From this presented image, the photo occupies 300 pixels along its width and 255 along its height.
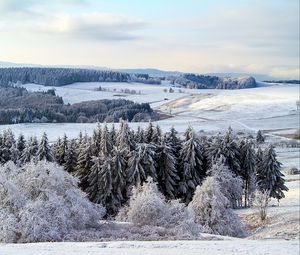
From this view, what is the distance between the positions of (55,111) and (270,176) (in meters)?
119

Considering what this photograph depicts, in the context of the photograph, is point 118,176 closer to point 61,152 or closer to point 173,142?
point 173,142

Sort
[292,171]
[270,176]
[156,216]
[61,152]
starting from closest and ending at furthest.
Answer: [156,216], [61,152], [270,176], [292,171]

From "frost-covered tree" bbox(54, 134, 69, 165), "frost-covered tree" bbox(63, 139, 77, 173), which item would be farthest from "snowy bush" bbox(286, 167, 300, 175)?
"frost-covered tree" bbox(54, 134, 69, 165)

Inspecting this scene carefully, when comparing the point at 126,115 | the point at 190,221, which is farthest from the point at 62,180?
the point at 126,115

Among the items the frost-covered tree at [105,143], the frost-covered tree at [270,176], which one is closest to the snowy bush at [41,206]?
the frost-covered tree at [105,143]

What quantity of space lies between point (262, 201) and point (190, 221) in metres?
16.9

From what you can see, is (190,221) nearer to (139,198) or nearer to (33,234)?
(139,198)

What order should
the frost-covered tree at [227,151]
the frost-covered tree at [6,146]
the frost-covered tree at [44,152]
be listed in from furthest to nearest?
the frost-covered tree at [227,151]
the frost-covered tree at [6,146]
the frost-covered tree at [44,152]

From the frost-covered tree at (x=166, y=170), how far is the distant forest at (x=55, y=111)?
3675 inches

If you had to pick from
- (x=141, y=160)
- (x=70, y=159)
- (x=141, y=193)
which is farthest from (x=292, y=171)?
(x=141, y=193)

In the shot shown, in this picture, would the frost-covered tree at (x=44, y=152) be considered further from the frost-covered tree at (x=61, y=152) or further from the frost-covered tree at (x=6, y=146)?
the frost-covered tree at (x=6, y=146)

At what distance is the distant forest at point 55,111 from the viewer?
14956 centimetres

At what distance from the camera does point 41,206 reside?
3081cm

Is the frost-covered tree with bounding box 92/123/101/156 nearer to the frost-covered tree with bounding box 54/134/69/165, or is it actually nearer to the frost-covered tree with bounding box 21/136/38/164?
the frost-covered tree with bounding box 54/134/69/165
